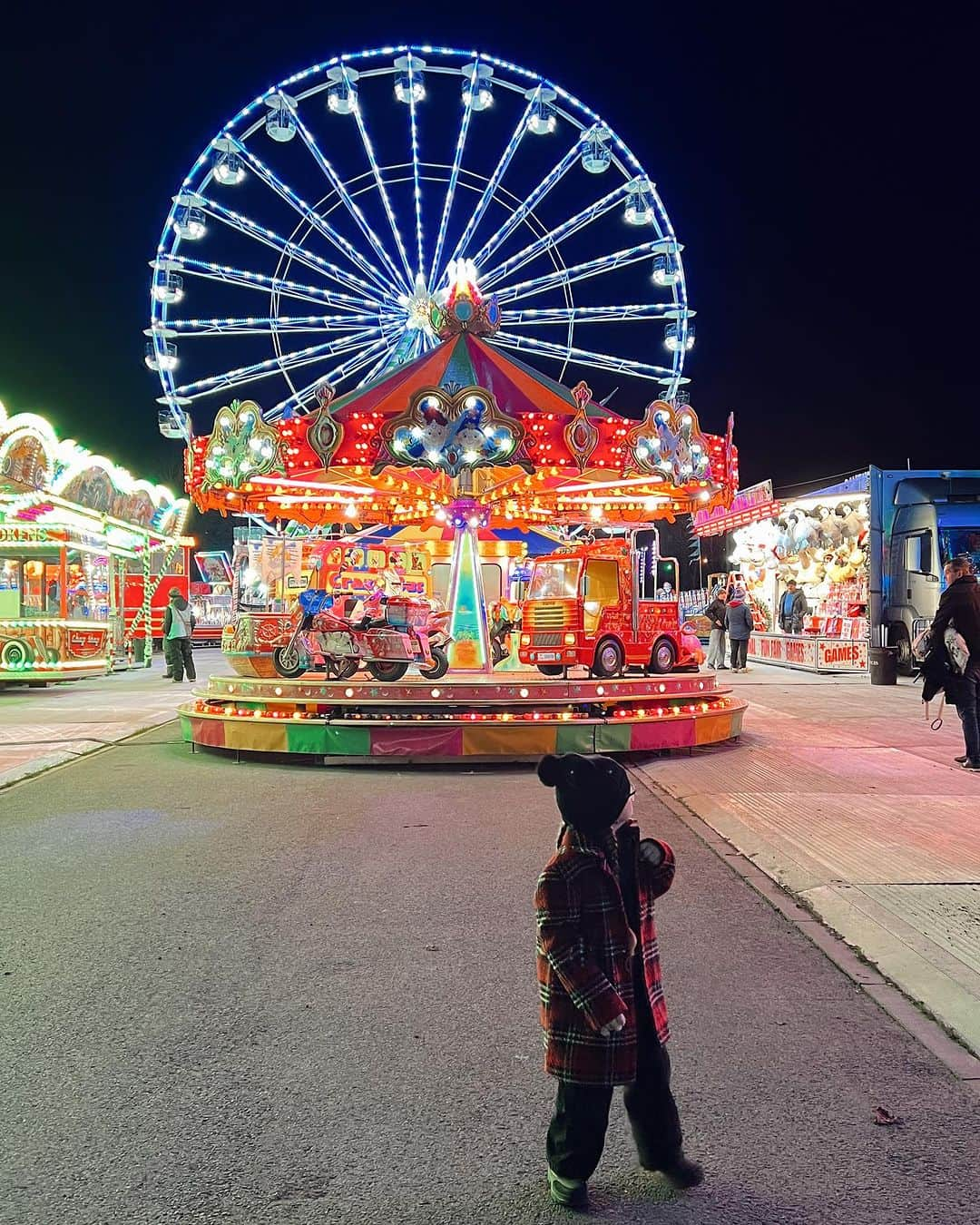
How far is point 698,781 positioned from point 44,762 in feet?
20.9

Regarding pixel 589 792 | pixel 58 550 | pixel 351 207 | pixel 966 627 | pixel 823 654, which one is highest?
pixel 351 207

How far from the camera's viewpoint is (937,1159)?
2666mm

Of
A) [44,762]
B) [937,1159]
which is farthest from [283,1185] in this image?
[44,762]

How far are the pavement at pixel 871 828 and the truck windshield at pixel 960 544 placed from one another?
6.02 m

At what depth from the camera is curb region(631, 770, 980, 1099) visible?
3299mm

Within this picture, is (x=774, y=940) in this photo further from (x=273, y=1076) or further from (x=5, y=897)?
(x=5, y=897)

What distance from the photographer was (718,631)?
22.3 m

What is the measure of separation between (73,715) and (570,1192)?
13.4 m

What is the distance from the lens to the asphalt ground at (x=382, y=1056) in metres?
2.53

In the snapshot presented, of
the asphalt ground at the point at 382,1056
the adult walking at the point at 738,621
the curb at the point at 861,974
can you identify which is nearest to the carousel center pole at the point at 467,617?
the curb at the point at 861,974

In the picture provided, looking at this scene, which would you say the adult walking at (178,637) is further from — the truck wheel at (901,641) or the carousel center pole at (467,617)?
the truck wheel at (901,641)

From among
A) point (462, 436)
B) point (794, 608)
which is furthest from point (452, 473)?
point (794, 608)

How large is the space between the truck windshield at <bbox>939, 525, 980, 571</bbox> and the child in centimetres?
1740

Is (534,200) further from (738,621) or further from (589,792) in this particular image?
(589,792)
